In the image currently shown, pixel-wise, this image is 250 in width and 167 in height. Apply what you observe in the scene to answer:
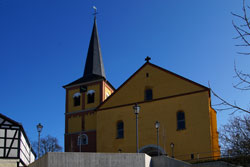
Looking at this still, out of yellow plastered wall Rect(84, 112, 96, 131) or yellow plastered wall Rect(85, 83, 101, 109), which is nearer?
yellow plastered wall Rect(84, 112, 96, 131)

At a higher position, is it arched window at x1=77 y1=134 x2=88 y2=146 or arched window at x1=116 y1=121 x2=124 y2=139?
arched window at x1=116 y1=121 x2=124 y2=139

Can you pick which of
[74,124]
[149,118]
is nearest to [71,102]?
[74,124]

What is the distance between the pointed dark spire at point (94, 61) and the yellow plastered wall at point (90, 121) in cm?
529

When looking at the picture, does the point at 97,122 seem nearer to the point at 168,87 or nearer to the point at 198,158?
the point at 168,87

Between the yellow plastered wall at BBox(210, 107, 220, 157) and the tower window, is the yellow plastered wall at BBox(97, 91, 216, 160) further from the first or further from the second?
the tower window

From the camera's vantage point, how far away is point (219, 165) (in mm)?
21859

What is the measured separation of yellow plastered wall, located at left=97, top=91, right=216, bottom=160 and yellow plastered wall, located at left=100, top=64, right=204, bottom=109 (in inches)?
27.3

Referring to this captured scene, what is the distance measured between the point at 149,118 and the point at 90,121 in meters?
8.47

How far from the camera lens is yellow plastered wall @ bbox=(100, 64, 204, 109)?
3406 centimetres

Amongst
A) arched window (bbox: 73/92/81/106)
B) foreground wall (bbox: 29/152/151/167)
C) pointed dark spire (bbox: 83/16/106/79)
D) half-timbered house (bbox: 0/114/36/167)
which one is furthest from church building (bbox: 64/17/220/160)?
foreground wall (bbox: 29/152/151/167)

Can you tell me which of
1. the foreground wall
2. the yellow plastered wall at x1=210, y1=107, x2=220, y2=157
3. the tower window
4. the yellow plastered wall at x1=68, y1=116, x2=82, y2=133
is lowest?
the foreground wall

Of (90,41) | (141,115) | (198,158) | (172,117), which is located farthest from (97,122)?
(90,41)

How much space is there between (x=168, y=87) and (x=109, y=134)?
23.8 ft

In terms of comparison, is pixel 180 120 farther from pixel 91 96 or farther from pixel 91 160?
pixel 91 160
